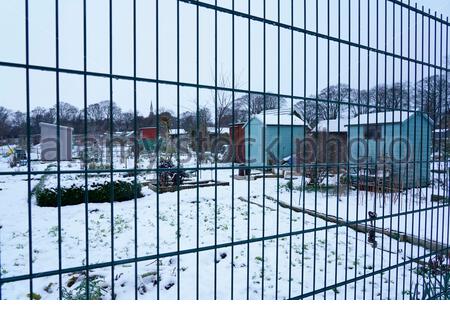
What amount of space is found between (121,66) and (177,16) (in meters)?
0.45

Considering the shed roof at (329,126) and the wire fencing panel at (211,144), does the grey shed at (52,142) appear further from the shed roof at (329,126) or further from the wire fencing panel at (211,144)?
the shed roof at (329,126)

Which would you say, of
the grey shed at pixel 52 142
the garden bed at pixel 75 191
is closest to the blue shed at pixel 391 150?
the grey shed at pixel 52 142

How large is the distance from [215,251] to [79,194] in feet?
24.6

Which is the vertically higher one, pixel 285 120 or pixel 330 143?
pixel 285 120

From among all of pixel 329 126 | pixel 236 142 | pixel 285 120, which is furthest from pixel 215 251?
pixel 285 120

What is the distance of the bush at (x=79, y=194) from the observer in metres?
7.89

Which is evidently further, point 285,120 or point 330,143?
point 285,120

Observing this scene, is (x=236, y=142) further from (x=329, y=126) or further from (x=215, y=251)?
(x=329, y=126)

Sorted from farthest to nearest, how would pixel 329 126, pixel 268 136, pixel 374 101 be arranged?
pixel 268 136 → pixel 329 126 → pixel 374 101

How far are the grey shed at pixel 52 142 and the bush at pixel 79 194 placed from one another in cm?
582

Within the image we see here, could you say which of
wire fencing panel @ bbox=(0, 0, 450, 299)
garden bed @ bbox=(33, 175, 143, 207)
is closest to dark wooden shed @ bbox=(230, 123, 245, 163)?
wire fencing panel @ bbox=(0, 0, 450, 299)

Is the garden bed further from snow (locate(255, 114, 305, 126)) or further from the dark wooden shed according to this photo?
the dark wooden shed

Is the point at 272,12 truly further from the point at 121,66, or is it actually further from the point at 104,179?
the point at 104,179

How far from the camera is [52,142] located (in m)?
1.98
